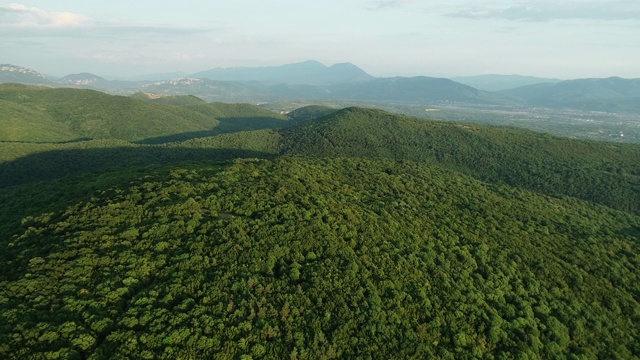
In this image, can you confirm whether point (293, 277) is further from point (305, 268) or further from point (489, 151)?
point (489, 151)

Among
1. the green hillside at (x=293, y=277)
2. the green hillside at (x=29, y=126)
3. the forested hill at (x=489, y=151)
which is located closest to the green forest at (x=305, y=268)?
the green hillside at (x=293, y=277)

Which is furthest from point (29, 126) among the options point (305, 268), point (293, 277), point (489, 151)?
point (489, 151)

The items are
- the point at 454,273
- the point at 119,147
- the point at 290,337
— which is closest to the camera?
the point at 290,337

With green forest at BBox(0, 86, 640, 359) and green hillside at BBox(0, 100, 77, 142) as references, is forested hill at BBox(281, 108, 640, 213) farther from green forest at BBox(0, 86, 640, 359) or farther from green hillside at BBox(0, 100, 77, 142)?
green hillside at BBox(0, 100, 77, 142)

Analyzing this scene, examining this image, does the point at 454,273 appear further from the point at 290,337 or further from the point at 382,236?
the point at 290,337

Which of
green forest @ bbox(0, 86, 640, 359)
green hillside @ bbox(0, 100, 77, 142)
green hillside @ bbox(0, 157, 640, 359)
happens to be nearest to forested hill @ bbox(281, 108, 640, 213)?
green forest @ bbox(0, 86, 640, 359)

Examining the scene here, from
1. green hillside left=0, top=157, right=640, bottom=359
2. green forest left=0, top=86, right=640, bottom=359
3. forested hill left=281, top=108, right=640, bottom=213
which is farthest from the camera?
forested hill left=281, top=108, right=640, bottom=213

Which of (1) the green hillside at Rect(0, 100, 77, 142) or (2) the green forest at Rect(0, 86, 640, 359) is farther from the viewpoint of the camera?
(1) the green hillside at Rect(0, 100, 77, 142)

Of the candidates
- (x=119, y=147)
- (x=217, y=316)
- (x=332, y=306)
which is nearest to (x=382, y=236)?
(x=332, y=306)
